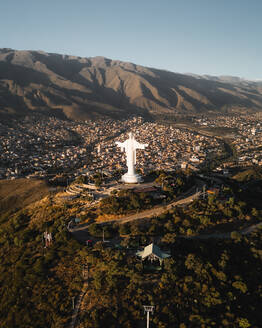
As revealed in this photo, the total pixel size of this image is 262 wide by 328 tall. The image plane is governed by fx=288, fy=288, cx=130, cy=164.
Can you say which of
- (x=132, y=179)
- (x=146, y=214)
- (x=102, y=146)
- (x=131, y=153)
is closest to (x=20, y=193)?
(x=132, y=179)

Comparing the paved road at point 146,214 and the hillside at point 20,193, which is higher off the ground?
the paved road at point 146,214

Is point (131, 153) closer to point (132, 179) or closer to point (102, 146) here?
point (132, 179)

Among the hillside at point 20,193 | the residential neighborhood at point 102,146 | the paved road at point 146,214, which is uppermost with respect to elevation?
the paved road at point 146,214

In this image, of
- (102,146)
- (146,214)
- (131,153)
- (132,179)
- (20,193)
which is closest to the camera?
(146,214)

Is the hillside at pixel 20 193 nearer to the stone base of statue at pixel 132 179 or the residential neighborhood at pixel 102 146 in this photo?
the residential neighborhood at pixel 102 146

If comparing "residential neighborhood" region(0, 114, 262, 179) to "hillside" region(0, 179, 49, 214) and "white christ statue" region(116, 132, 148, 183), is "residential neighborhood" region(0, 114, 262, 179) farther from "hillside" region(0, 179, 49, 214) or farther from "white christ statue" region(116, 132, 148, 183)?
"white christ statue" region(116, 132, 148, 183)

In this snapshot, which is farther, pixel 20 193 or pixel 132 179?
pixel 20 193

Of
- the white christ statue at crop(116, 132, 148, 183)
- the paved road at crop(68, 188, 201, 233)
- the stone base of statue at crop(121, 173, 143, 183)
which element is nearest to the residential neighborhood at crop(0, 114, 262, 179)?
the stone base of statue at crop(121, 173, 143, 183)

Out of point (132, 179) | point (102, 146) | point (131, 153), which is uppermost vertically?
point (131, 153)

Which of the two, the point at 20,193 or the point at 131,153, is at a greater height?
the point at 131,153

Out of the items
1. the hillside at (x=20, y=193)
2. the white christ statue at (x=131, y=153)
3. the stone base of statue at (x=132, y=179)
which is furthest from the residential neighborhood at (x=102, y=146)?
the white christ statue at (x=131, y=153)
